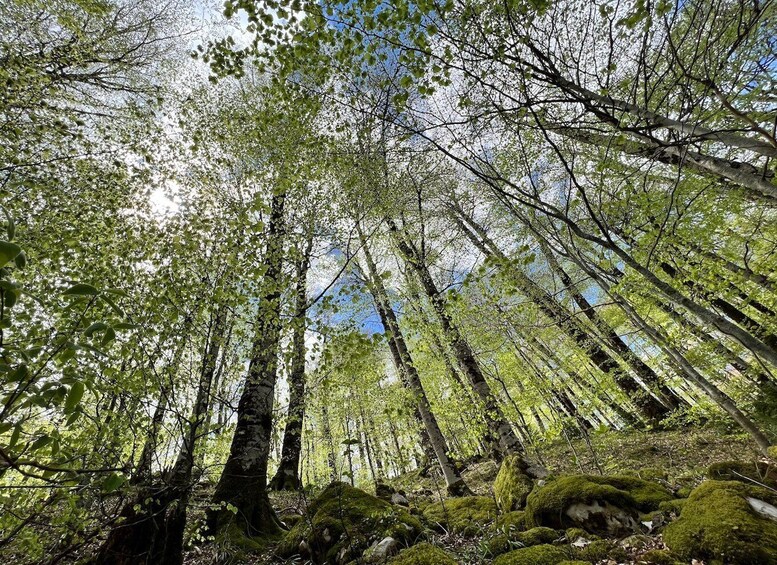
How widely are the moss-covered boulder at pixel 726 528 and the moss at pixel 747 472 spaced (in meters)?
0.59

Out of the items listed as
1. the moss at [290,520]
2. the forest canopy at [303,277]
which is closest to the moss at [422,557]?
the forest canopy at [303,277]

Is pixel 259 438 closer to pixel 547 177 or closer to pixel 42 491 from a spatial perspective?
pixel 42 491

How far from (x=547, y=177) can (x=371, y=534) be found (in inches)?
417

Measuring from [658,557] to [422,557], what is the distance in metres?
1.94

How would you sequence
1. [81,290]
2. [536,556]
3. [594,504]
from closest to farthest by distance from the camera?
[81,290] → [536,556] → [594,504]

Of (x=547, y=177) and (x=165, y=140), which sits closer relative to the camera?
(x=165, y=140)

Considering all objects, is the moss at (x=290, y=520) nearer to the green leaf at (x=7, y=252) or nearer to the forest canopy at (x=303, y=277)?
the forest canopy at (x=303, y=277)

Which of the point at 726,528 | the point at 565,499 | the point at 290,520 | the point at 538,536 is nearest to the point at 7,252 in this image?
the point at 726,528

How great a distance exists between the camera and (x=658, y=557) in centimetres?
273

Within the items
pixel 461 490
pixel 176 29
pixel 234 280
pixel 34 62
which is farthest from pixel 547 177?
pixel 34 62

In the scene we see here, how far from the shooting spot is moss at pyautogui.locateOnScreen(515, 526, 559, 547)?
355cm

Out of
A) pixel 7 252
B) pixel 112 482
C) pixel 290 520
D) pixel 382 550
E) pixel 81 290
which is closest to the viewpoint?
pixel 7 252

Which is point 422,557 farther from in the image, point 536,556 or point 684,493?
point 684,493

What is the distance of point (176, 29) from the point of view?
324 inches
